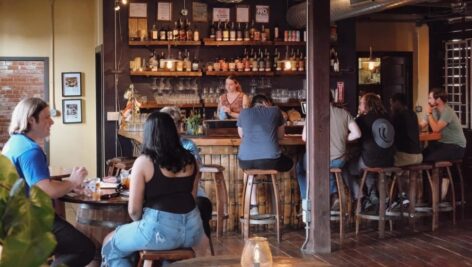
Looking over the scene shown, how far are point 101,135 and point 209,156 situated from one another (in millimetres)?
4153

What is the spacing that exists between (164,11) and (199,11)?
50 cm

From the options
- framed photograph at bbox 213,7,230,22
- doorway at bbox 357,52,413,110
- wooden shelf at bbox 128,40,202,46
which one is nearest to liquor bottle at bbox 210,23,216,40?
framed photograph at bbox 213,7,230,22

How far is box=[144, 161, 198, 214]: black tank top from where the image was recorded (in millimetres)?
3859

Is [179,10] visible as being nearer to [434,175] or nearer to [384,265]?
[434,175]

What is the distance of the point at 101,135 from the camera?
10.7m

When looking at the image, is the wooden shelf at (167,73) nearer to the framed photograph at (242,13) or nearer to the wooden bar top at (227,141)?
the framed photograph at (242,13)

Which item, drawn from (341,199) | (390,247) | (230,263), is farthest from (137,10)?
(230,263)

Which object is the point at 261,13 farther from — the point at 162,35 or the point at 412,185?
the point at 412,185

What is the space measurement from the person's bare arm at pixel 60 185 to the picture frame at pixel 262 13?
6.54 metres

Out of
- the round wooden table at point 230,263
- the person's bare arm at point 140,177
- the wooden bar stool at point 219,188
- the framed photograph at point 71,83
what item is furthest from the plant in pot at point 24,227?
the framed photograph at point 71,83

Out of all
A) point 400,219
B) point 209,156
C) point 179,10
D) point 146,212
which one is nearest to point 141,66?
point 179,10

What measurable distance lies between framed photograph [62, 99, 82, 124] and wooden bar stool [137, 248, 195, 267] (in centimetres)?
713

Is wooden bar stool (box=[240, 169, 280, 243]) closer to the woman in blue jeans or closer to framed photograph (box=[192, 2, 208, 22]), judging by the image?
the woman in blue jeans

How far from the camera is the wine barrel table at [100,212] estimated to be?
415cm
